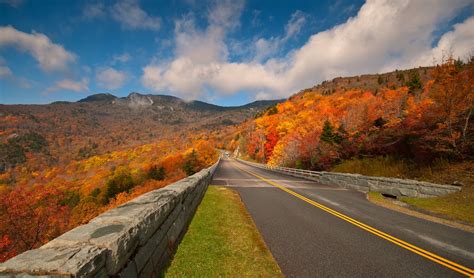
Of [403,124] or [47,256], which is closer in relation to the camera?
[47,256]

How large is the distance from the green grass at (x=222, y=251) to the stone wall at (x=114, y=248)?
39 cm

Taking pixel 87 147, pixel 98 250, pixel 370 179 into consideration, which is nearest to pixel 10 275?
pixel 98 250

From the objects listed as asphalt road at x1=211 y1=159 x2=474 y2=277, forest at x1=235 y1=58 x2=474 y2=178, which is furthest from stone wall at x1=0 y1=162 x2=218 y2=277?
forest at x1=235 y1=58 x2=474 y2=178

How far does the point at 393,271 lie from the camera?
4.44 m

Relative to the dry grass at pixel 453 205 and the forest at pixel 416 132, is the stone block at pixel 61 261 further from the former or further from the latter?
the forest at pixel 416 132

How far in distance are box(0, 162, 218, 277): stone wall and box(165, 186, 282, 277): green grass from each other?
1.29 ft

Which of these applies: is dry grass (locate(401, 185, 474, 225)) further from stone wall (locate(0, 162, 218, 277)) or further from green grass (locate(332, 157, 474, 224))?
stone wall (locate(0, 162, 218, 277))

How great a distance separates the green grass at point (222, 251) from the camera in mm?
4273

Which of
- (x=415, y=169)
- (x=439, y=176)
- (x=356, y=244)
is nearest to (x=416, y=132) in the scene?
(x=415, y=169)

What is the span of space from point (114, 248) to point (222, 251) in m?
3.14

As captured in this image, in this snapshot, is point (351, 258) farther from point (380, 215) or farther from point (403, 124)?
point (403, 124)

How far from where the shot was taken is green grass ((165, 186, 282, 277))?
4273 millimetres

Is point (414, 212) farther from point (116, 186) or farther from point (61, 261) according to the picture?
point (116, 186)

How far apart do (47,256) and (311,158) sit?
31.4 meters
